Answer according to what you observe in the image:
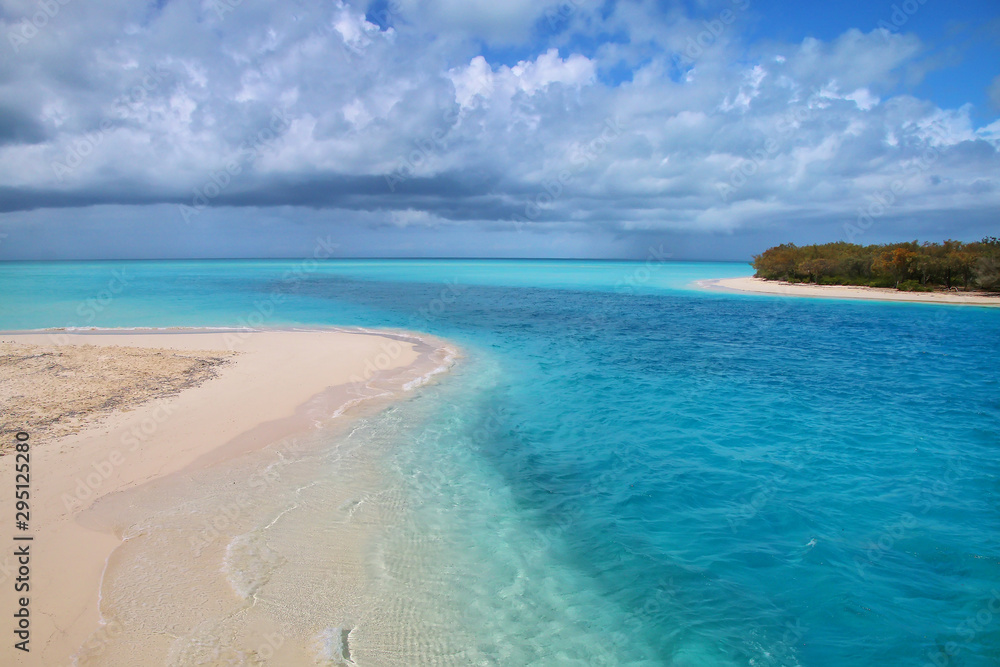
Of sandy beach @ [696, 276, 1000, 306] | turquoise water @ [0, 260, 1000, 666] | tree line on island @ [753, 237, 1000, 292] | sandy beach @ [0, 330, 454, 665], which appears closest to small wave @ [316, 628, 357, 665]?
sandy beach @ [0, 330, 454, 665]

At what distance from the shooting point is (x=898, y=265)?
57906mm

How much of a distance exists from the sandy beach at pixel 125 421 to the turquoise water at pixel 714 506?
2.91 metres

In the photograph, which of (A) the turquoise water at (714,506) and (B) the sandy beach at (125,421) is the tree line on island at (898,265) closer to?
(A) the turquoise water at (714,506)

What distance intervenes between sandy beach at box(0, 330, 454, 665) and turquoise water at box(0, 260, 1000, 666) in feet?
9.54

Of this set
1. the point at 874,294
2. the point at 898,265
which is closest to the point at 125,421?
the point at 874,294

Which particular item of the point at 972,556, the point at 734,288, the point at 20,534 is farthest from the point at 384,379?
the point at 734,288

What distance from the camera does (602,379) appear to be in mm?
17359

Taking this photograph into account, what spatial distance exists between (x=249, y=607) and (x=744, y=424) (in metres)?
12.0

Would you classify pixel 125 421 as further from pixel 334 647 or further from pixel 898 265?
pixel 898 265

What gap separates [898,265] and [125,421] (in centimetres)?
7497

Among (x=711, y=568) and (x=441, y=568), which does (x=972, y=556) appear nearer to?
(x=711, y=568)

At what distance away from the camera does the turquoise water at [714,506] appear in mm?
5773

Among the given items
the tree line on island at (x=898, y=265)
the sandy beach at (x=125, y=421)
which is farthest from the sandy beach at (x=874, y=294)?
the sandy beach at (x=125, y=421)

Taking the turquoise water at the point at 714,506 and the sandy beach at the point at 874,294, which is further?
the sandy beach at the point at 874,294
